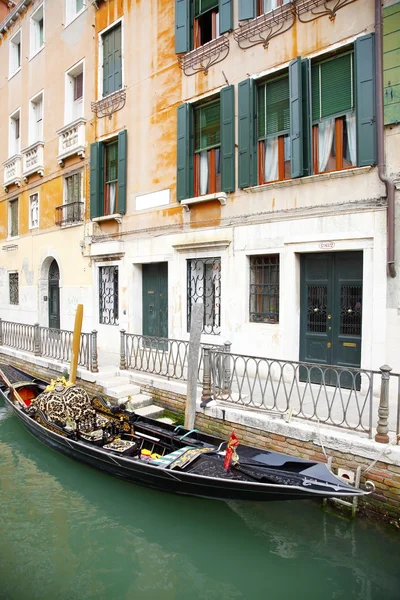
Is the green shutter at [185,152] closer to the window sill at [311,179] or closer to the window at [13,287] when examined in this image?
the window sill at [311,179]

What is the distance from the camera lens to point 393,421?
5.38m

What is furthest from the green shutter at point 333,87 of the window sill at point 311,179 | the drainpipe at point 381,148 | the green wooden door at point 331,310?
the green wooden door at point 331,310

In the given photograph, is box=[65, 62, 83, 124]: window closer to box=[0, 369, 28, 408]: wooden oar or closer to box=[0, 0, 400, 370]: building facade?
box=[0, 0, 400, 370]: building facade

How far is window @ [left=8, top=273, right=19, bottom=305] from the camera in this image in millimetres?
16109

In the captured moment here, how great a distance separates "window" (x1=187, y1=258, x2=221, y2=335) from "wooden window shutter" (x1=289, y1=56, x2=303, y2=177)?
247cm

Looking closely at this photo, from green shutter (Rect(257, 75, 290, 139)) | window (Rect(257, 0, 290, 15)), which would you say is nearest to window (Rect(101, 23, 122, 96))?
window (Rect(257, 0, 290, 15))

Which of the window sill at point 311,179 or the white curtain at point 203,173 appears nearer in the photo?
the window sill at point 311,179

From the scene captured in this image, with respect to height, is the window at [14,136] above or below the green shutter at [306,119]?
above

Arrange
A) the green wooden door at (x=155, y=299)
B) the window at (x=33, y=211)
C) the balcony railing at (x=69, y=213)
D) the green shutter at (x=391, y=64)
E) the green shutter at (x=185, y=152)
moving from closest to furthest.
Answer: the green shutter at (x=391, y=64) → the green shutter at (x=185, y=152) → the green wooden door at (x=155, y=299) → the balcony railing at (x=69, y=213) → the window at (x=33, y=211)

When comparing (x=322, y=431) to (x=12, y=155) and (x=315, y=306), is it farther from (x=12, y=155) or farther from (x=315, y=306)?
(x=12, y=155)

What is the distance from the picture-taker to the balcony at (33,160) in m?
14.0

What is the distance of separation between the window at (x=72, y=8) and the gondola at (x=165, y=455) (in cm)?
1115

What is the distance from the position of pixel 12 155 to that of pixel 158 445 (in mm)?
13974

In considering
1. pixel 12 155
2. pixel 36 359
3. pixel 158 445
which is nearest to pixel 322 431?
pixel 158 445
